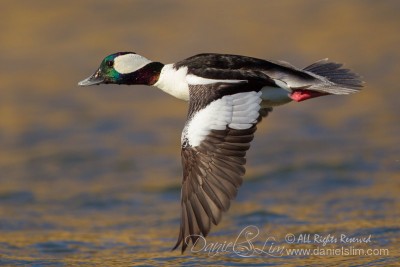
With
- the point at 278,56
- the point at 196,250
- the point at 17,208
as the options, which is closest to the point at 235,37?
the point at 278,56

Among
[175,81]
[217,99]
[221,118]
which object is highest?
[175,81]

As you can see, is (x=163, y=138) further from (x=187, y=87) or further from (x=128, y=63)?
(x=187, y=87)

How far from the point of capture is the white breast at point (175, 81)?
851 centimetres

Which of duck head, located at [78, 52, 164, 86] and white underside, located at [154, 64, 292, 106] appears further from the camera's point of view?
duck head, located at [78, 52, 164, 86]

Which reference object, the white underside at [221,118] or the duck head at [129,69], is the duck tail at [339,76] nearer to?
the white underside at [221,118]

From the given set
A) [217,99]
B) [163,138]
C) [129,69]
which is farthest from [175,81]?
[163,138]

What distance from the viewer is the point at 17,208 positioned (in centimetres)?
1179

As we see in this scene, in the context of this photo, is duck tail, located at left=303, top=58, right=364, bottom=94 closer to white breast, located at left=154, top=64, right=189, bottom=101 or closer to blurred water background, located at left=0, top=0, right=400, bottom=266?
white breast, located at left=154, top=64, right=189, bottom=101

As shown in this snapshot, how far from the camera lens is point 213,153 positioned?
7699 mm

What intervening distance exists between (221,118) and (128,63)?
1505 millimetres

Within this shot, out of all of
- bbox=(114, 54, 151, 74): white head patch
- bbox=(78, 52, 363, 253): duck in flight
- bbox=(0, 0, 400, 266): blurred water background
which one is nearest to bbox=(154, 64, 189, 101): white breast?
bbox=(78, 52, 363, 253): duck in flight

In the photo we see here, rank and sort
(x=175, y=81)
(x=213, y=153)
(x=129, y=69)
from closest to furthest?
(x=213, y=153), (x=175, y=81), (x=129, y=69)

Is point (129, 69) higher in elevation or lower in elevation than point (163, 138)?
higher

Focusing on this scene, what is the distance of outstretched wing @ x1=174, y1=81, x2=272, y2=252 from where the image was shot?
742 cm
